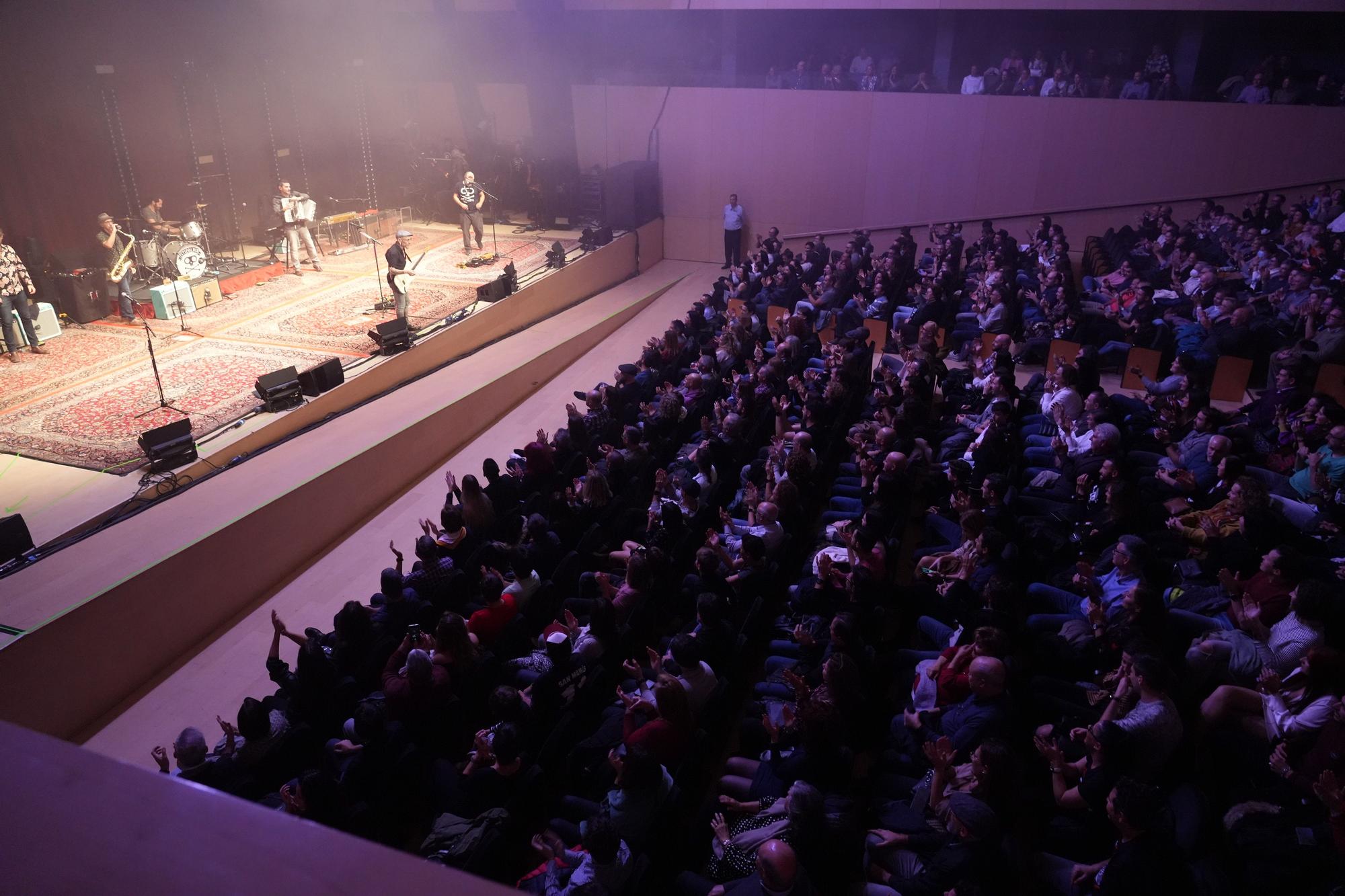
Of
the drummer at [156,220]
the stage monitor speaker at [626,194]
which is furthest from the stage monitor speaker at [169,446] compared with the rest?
the stage monitor speaker at [626,194]

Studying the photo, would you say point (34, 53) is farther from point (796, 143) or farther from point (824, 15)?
point (824, 15)

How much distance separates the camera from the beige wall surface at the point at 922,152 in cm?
1153

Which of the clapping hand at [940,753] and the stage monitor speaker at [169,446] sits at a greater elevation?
the clapping hand at [940,753]

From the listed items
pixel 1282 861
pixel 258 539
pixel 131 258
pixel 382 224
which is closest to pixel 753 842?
pixel 1282 861

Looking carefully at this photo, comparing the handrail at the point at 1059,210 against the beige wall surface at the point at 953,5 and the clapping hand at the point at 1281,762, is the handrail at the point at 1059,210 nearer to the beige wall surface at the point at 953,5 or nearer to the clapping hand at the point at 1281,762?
the beige wall surface at the point at 953,5

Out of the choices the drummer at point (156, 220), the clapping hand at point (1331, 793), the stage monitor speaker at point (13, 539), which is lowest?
the stage monitor speaker at point (13, 539)

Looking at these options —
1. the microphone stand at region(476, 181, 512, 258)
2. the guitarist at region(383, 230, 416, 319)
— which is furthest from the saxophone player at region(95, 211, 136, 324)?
the microphone stand at region(476, 181, 512, 258)

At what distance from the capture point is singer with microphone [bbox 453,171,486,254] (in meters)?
12.6

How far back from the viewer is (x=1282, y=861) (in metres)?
2.45

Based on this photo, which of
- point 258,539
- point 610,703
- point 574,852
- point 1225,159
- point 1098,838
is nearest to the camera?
point 1098,838

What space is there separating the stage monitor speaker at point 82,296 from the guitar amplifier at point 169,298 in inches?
22.1

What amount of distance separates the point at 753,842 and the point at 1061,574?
7.54ft

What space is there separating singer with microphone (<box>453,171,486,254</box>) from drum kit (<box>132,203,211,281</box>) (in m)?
3.61

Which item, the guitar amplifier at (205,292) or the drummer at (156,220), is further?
the drummer at (156,220)
